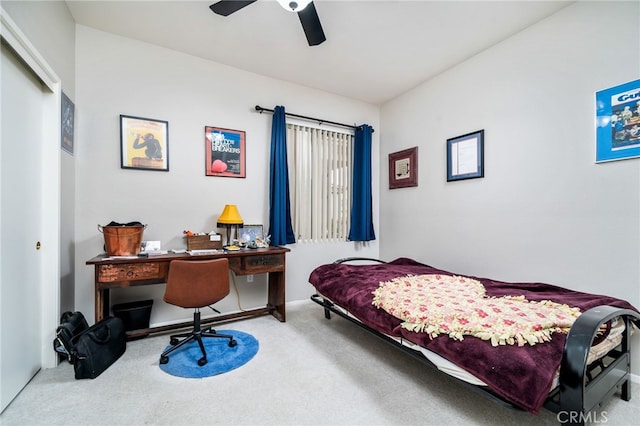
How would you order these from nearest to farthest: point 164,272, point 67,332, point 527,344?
point 527,344 → point 67,332 → point 164,272

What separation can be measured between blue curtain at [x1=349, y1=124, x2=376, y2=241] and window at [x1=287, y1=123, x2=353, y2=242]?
8 centimetres

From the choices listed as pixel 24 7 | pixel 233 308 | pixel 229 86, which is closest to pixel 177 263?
pixel 233 308

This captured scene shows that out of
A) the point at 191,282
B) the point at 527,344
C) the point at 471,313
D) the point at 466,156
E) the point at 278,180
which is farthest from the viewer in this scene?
the point at 278,180

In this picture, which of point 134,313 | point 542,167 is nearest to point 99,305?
point 134,313

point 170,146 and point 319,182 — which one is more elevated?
point 170,146

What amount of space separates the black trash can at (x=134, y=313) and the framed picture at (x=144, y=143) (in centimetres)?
135

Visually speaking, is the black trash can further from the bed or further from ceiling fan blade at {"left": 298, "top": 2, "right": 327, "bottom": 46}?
ceiling fan blade at {"left": 298, "top": 2, "right": 327, "bottom": 46}

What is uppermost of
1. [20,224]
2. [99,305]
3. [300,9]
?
[300,9]

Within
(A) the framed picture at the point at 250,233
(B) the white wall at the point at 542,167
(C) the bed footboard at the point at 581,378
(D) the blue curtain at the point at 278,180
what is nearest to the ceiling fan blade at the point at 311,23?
(D) the blue curtain at the point at 278,180

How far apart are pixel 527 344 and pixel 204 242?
272 centimetres

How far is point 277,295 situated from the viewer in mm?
3135

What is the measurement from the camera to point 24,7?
170cm

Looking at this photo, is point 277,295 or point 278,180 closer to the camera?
point 277,295

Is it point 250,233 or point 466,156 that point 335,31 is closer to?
point 466,156
